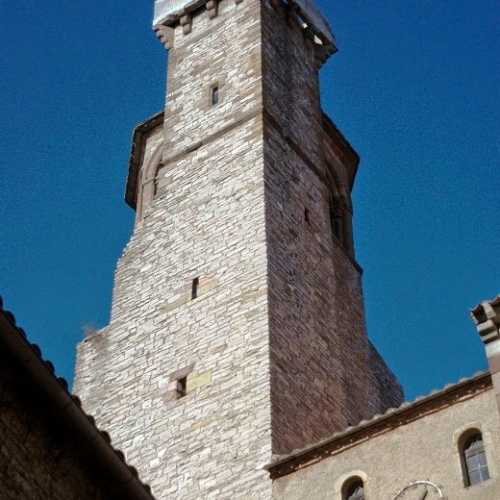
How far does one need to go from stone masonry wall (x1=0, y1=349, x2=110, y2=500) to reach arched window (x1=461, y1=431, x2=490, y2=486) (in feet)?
15.9

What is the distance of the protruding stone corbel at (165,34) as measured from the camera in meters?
26.9

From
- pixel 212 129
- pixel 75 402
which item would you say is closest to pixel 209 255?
pixel 212 129

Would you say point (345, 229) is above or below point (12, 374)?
Answer: above

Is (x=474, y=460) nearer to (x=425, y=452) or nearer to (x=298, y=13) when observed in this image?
(x=425, y=452)

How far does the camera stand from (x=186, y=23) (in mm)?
26625

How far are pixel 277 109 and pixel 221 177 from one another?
2163mm

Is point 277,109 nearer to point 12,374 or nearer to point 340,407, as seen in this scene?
point 340,407

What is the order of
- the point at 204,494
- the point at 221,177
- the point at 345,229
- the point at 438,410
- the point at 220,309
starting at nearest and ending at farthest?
the point at 438,410
the point at 204,494
the point at 220,309
the point at 221,177
the point at 345,229

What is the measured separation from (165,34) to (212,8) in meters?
1.50

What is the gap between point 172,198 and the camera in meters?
Result: 22.4

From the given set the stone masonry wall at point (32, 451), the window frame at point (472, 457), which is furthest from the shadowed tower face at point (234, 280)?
the stone masonry wall at point (32, 451)

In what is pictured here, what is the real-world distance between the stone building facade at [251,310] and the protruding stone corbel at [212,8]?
0.05 metres

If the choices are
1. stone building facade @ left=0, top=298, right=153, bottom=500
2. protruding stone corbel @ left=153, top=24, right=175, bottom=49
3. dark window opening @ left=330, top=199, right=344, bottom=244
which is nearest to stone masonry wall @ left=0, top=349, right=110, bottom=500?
stone building facade @ left=0, top=298, right=153, bottom=500

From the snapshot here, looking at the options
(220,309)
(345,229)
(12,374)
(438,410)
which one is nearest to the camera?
(12,374)
